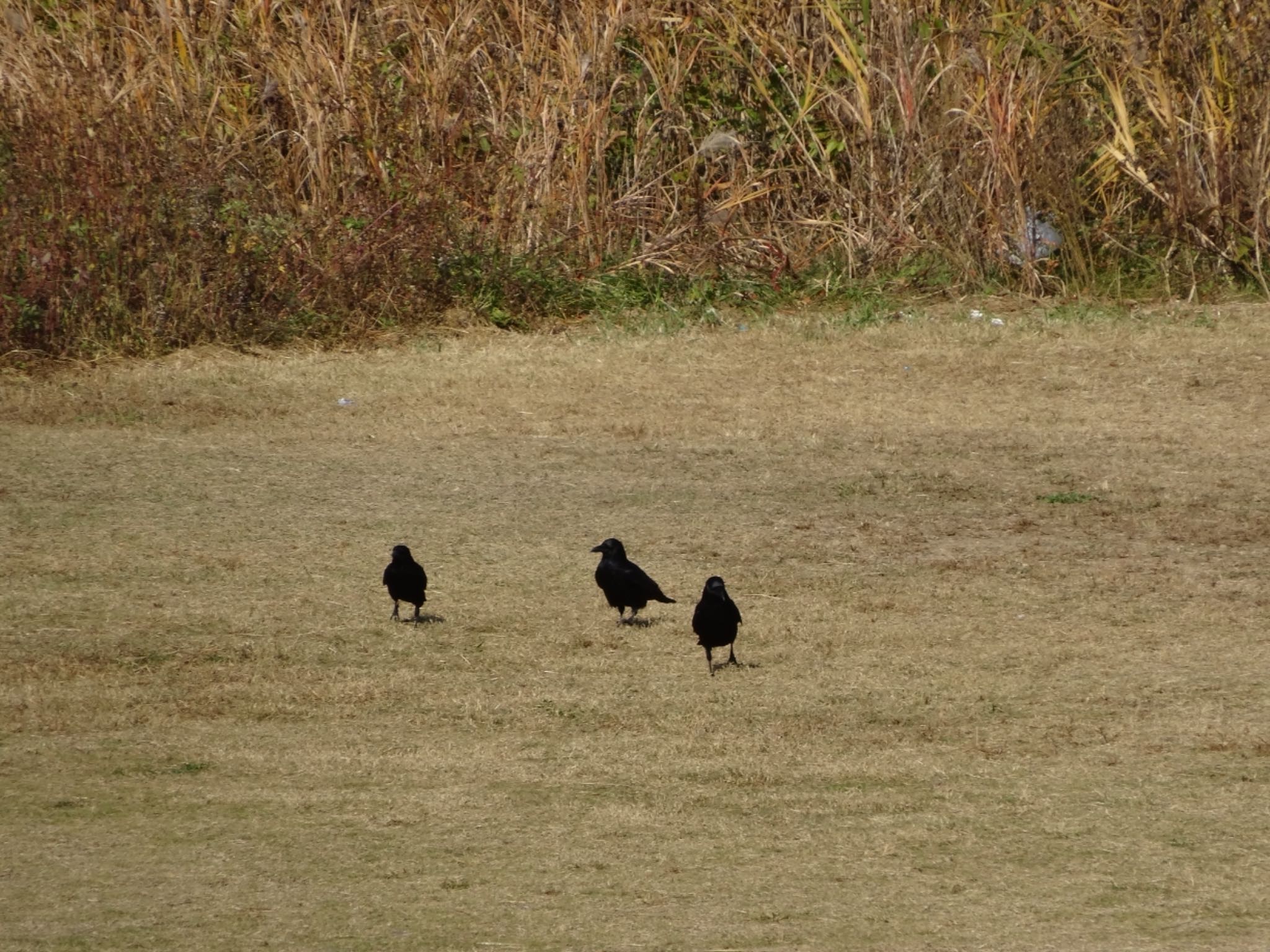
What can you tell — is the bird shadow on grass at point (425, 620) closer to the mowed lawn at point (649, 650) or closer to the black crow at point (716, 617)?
the mowed lawn at point (649, 650)

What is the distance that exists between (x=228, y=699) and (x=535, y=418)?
4540mm

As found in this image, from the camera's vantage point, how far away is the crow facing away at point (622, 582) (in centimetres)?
Result: 687

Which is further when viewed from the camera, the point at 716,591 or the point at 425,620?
the point at 425,620

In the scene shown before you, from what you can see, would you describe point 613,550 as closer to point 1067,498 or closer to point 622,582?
point 622,582

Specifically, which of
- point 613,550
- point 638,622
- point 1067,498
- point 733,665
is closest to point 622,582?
point 613,550

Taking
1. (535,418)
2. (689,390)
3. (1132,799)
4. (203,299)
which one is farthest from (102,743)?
(203,299)

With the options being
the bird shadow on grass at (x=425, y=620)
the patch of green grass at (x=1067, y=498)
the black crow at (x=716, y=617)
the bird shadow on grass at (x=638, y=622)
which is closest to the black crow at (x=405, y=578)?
the bird shadow on grass at (x=425, y=620)

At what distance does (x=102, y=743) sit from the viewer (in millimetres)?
5711

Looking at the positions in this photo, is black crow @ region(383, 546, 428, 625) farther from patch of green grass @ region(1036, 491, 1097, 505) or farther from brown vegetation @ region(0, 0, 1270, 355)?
brown vegetation @ region(0, 0, 1270, 355)

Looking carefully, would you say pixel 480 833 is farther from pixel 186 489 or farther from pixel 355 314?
pixel 355 314

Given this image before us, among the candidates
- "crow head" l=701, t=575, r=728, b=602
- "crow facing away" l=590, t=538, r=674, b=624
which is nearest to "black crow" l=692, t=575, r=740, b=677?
"crow head" l=701, t=575, r=728, b=602

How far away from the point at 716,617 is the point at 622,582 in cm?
74

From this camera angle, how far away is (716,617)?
6.21 m

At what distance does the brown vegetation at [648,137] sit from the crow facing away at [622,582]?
18.7 ft
